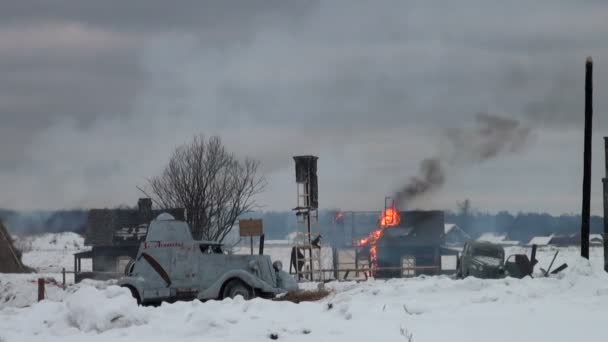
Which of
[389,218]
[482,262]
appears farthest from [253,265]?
[389,218]

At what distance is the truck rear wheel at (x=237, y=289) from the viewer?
26.6 meters

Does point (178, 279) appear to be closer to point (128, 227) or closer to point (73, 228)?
point (128, 227)

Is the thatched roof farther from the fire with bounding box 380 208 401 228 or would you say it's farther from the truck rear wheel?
the truck rear wheel

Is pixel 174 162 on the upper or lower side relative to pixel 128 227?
upper

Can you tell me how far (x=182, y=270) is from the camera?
27297 millimetres

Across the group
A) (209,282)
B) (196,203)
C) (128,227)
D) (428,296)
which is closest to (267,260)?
(209,282)

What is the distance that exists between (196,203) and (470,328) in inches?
1341

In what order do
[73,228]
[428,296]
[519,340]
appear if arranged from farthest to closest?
[73,228], [428,296], [519,340]

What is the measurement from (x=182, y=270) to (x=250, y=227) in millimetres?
10503

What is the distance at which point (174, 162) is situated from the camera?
5053 centimetres

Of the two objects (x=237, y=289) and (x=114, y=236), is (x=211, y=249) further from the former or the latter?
(x=114, y=236)

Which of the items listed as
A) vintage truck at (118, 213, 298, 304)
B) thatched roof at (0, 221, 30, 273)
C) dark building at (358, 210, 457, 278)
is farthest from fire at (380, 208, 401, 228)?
vintage truck at (118, 213, 298, 304)

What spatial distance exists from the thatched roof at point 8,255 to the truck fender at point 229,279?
89.5 feet

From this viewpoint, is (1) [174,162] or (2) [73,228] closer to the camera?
(1) [174,162]
